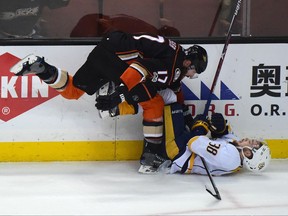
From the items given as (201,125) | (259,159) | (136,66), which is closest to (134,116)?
(201,125)

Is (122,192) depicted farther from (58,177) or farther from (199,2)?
(199,2)

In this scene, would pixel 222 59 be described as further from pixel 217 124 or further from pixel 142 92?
pixel 142 92

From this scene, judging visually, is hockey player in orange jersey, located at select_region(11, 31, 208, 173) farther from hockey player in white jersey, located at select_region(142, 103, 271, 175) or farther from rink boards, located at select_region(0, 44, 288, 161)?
rink boards, located at select_region(0, 44, 288, 161)

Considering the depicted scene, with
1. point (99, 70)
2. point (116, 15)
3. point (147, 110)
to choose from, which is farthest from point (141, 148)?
point (116, 15)

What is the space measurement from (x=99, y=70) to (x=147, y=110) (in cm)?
40

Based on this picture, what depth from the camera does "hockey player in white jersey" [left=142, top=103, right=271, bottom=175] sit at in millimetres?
3641

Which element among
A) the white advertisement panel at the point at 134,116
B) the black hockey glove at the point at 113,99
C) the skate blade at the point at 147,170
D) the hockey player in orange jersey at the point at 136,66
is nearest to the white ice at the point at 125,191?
the skate blade at the point at 147,170

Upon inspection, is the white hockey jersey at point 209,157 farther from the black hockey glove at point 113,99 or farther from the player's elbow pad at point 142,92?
the black hockey glove at point 113,99

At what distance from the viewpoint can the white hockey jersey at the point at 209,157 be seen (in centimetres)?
363

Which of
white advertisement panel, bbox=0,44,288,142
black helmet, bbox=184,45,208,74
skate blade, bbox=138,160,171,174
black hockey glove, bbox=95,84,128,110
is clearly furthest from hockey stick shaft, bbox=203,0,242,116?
black hockey glove, bbox=95,84,128,110

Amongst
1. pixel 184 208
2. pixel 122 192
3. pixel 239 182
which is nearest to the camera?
pixel 184 208

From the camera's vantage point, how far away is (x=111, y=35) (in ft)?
12.3

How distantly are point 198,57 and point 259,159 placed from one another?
729 millimetres

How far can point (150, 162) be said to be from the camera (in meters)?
3.77
